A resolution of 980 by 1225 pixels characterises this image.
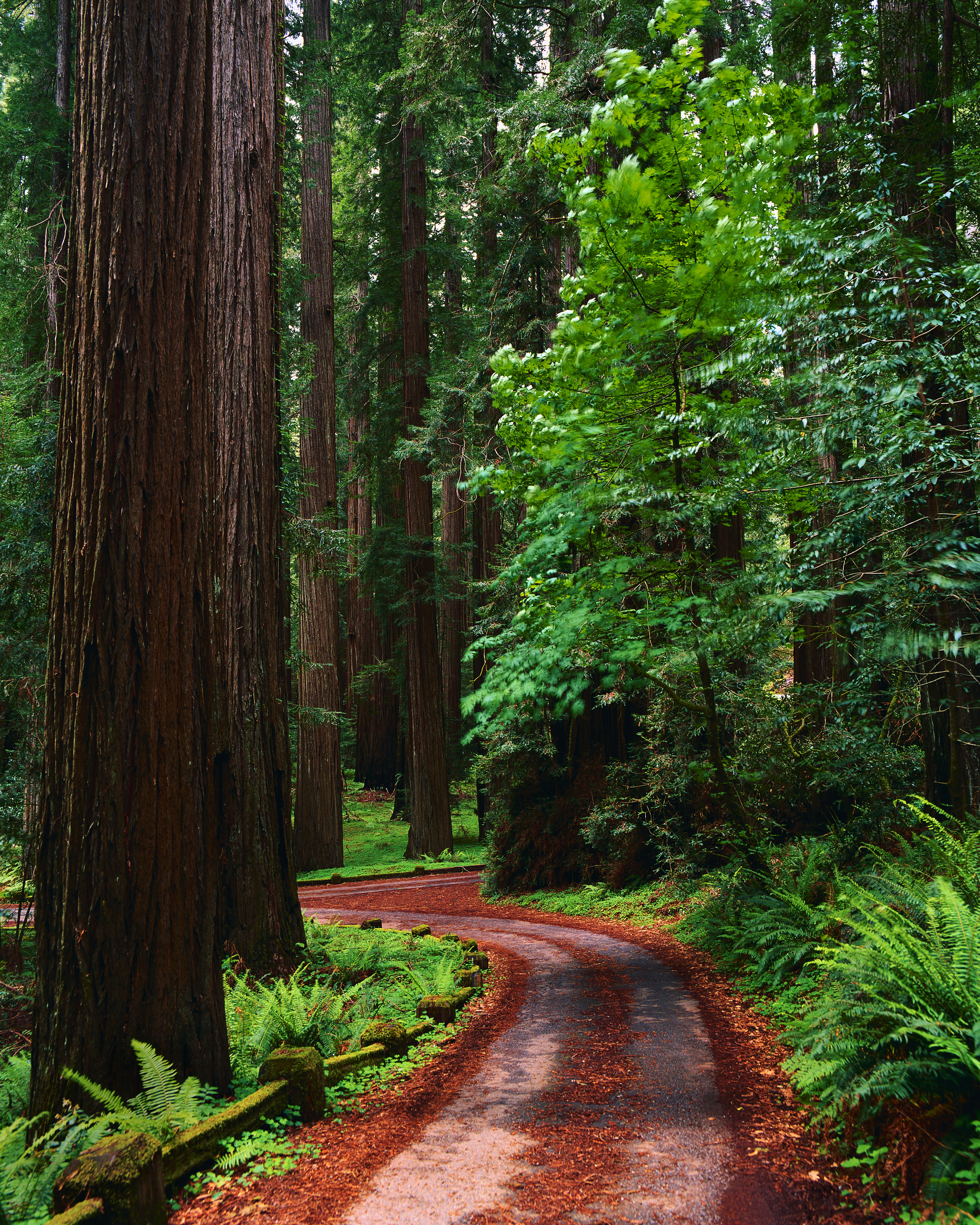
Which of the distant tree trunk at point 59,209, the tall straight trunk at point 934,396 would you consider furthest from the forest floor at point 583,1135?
the distant tree trunk at point 59,209

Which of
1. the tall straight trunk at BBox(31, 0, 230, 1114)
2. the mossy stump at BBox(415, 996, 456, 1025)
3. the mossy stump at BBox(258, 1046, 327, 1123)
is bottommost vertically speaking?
the mossy stump at BBox(415, 996, 456, 1025)

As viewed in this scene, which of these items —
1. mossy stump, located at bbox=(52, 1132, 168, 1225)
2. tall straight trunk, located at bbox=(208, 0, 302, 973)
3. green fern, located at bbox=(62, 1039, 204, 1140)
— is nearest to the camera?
mossy stump, located at bbox=(52, 1132, 168, 1225)

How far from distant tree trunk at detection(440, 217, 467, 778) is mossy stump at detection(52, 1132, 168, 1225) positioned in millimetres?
13625

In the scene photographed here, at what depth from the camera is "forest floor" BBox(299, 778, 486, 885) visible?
16672 mm

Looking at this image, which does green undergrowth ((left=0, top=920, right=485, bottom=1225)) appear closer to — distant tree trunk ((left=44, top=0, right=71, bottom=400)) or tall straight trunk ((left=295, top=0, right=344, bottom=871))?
distant tree trunk ((left=44, top=0, right=71, bottom=400))

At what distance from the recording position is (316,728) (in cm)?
1590

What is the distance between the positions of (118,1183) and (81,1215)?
0.15 m

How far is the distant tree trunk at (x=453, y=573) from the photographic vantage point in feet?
61.9

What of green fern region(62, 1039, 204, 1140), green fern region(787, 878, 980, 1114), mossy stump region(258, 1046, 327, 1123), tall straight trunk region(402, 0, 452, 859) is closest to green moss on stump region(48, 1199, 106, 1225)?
green fern region(62, 1039, 204, 1140)

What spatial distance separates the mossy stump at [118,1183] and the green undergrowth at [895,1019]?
2758 mm

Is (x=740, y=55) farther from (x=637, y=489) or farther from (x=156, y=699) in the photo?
(x=156, y=699)

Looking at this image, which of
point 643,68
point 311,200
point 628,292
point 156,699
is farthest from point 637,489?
point 311,200

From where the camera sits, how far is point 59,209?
1029 cm

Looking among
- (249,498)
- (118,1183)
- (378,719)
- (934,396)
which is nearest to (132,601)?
(118,1183)
